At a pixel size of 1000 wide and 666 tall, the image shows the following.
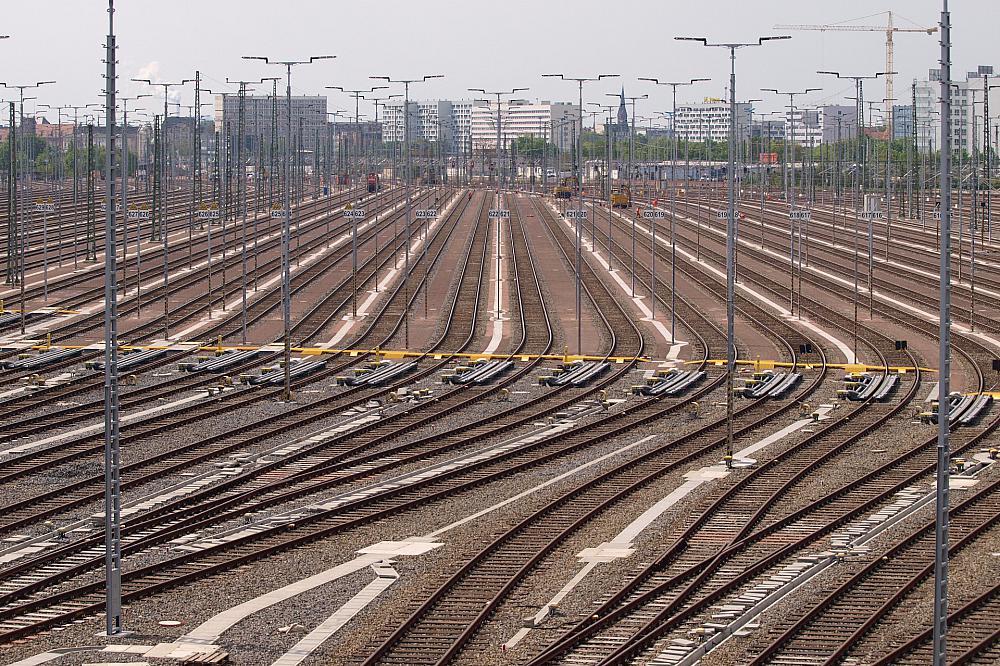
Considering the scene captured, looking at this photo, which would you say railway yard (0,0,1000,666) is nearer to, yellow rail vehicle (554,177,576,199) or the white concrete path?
the white concrete path

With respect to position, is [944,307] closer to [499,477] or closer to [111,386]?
[111,386]

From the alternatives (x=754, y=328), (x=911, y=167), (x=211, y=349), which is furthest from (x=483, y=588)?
(x=911, y=167)

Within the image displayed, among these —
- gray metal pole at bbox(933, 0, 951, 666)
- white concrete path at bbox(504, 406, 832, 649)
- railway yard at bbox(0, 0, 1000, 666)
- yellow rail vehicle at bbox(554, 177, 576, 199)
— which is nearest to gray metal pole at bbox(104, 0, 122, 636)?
railway yard at bbox(0, 0, 1000, 666)

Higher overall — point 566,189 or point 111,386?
point 566,189

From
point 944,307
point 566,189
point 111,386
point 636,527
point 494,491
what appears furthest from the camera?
point 566,189

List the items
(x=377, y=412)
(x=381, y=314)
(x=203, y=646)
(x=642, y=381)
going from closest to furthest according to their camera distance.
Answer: (x=203, y=646), (x=377, y=412), (x=642, y=381), (x=381, y=314)

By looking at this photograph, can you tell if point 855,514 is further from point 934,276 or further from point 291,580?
point 934,276

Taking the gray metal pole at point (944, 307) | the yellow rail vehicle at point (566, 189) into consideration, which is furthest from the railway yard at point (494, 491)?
the yellow rail vehicle at point (566, 189)

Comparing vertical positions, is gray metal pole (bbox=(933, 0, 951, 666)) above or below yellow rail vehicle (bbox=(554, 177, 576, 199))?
below

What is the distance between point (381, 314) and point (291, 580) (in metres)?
33.7

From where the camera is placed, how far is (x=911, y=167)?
10381 centimetres

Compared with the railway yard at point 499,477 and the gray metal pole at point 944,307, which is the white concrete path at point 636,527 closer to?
the railway yard at point 499,477

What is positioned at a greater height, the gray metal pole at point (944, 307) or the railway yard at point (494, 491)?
the gray metal pole at point (944, 307)

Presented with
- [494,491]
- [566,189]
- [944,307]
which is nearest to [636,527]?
[494,491]
